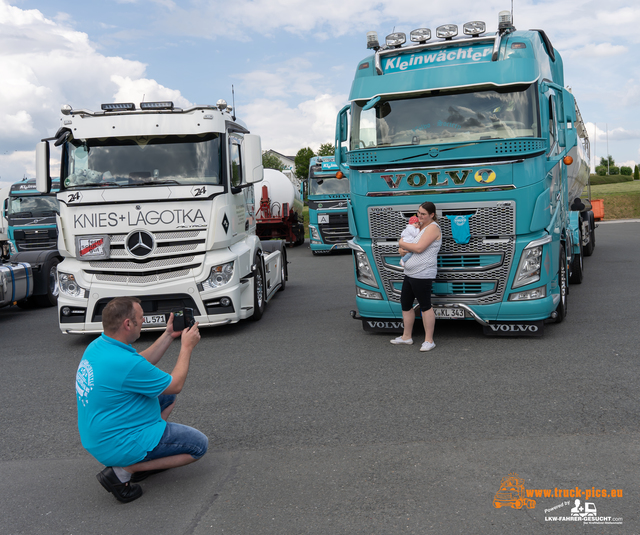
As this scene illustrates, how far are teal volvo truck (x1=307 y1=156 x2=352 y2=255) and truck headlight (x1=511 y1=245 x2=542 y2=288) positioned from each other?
1303 cm

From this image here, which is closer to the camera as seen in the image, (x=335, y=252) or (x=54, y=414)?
(x=54, y=414)

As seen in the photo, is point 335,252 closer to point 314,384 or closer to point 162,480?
point 314,384

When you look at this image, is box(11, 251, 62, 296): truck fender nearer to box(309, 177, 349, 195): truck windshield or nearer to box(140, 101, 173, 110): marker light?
box(140, 101, 173, 110): marker light

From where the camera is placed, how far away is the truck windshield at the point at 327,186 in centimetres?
2064

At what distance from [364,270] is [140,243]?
2965 mm

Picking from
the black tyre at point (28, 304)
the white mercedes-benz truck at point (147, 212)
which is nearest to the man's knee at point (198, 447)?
the white mercedes-benz truck at point (147, 212)

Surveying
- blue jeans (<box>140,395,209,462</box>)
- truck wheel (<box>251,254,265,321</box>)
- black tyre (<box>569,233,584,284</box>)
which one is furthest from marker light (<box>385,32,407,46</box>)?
blue jeans (<box>140,395,209,462</box>)

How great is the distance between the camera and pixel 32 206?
1811 centimetres

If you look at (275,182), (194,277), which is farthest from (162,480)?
(275,182)

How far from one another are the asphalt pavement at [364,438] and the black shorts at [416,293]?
1.71 feet

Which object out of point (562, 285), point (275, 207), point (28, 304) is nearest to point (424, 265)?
point (562, 285)

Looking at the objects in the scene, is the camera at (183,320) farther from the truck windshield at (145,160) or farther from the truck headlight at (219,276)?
the truck windshield at (145,160)

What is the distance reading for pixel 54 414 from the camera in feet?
19.1

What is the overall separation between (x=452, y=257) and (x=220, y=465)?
419cm
